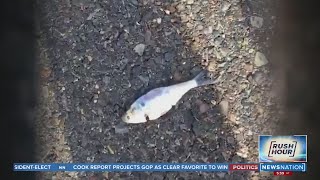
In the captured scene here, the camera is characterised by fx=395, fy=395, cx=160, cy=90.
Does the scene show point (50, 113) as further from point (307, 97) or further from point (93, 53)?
point (307, 97)

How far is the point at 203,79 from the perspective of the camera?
1227 mm

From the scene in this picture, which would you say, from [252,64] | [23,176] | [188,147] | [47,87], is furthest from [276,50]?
[23,176]

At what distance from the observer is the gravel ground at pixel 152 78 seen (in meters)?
1.23

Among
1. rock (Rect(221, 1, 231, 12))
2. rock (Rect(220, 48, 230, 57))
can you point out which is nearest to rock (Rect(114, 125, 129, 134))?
rock (Rect(220, 48, 230, 57))

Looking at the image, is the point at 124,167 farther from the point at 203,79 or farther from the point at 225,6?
the point at 225,6

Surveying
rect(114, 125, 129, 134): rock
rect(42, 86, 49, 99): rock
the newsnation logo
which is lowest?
the newsnation logo

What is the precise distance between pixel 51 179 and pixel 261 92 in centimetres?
71

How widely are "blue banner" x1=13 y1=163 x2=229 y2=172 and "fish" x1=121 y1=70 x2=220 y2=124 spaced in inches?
5.6

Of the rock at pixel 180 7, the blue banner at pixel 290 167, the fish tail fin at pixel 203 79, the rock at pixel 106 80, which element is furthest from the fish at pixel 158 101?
the blue banner at pixel 290 167

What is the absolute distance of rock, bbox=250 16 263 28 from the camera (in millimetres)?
1225

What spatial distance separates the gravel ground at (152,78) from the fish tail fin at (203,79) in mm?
16

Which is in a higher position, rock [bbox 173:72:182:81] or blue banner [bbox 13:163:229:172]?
rock [bbox 173:72:182:81]

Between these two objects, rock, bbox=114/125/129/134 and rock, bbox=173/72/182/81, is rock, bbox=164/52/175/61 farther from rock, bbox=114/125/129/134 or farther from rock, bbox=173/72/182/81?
rock, bbox=114/125/129/134

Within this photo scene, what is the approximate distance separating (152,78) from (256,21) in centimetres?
37
